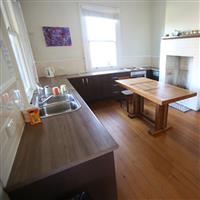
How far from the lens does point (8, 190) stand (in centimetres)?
71

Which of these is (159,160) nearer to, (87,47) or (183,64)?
(183,64)

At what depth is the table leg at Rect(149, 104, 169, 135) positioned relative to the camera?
2311 millimetres

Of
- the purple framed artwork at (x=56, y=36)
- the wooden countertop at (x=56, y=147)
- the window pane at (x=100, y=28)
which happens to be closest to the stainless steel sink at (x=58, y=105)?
the wooden countertop at (x=56, y=147)

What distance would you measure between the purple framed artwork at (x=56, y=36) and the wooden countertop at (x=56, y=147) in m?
2.88

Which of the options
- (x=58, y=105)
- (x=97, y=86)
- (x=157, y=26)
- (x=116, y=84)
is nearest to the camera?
(x=58, y=105)

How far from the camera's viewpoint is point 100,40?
13.3 feet

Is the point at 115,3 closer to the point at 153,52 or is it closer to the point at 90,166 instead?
the point at 153,52

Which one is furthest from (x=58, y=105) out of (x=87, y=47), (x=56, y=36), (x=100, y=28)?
(x=100, y=28)

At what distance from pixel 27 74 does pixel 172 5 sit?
376 centimetres

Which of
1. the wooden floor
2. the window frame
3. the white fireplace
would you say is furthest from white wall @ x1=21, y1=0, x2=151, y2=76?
the wooden floor

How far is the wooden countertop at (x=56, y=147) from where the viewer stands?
792 millimetres

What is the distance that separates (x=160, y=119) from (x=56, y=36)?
3227 millimetres

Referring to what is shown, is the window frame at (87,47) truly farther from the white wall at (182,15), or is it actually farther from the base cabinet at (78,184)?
the base cabinet at (78,184)

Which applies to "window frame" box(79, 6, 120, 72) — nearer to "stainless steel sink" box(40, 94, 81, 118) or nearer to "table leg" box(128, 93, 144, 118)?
"table leg" box(128, 93, 144, 118)
